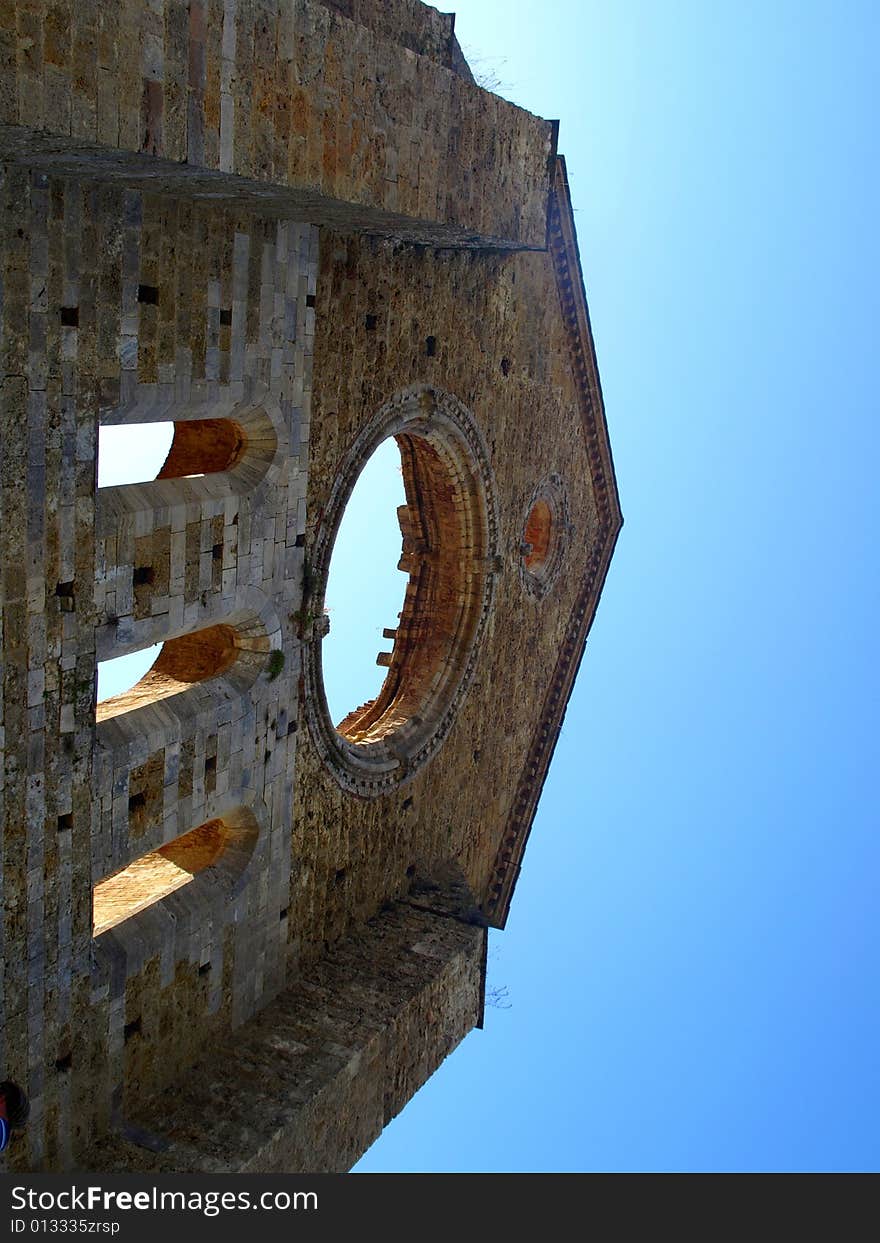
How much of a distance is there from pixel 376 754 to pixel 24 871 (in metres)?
5.18

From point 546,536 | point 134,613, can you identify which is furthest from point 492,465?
point 134,613

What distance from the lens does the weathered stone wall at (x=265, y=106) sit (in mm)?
4848

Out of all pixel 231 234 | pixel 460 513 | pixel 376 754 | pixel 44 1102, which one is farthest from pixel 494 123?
pixel 44 1102

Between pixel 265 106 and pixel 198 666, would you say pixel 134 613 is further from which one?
pixel 265 106

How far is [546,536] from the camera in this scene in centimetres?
1476

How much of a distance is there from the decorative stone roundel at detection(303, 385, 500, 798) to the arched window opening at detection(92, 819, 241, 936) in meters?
1.68

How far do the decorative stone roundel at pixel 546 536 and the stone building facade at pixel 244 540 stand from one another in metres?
1.03

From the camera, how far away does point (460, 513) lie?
1243 centimetres

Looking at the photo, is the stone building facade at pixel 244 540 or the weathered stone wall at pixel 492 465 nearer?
the stone building facade at pixel 244 540

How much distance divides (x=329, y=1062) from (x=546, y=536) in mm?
8243

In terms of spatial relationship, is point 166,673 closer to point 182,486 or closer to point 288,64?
point 182,486

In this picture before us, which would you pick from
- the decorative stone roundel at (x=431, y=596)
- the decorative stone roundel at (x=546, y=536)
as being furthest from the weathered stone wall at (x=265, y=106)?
the decorative stone roundel at (x=546, y=536)

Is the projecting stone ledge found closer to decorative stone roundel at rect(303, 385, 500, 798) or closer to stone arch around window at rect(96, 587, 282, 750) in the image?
decorative stone roundel at rect(303, 385, 500, 798)

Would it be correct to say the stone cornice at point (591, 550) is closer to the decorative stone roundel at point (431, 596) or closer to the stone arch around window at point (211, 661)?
the decorative stone roundel at point (431, 596)
